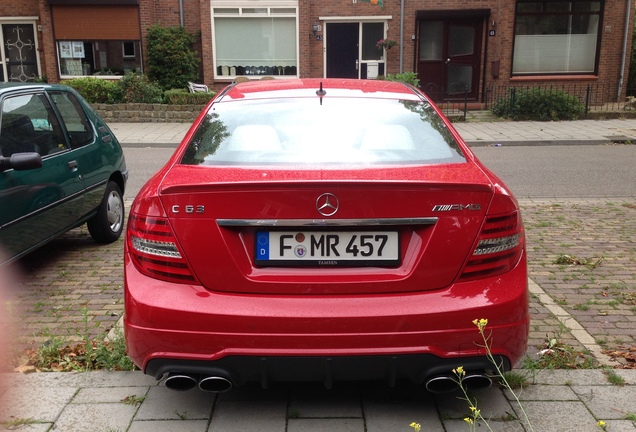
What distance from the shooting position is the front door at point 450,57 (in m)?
22.7

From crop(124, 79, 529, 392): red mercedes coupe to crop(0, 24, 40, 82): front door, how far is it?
22.8 m

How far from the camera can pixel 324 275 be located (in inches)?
114

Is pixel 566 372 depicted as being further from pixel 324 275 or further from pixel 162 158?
pixel 162 158

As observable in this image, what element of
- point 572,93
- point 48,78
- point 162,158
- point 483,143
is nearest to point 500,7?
point 572,93

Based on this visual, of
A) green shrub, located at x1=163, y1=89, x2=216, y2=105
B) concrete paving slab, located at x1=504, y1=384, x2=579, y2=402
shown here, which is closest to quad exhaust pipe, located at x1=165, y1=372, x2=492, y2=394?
concrete paving slab, located at x1=504, y1=384, x2=579, y2=402

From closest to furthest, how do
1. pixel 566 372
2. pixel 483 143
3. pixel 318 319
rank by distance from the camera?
1. pixel 318 319
2. pixel 566 372
3. pixel 483 143

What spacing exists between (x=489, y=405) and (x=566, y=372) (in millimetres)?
617

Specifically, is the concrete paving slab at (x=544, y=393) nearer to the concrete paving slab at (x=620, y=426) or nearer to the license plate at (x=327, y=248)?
the concrete paving slab at (x=620, y=426)

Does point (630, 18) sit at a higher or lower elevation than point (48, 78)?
higher

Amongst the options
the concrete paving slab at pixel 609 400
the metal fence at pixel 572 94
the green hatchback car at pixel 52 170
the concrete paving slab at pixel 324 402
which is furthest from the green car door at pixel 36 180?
the metal fence at pixel 572 94

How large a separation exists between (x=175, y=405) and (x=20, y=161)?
2459 mm

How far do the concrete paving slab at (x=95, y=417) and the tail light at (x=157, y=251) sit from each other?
0.77 metres

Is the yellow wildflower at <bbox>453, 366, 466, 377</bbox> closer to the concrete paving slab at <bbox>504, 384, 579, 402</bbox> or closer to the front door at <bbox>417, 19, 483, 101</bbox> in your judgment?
the concrete paving slab at <bbox>504, 384, 579, 402</bbox>

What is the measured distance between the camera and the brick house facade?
22.3 metres
